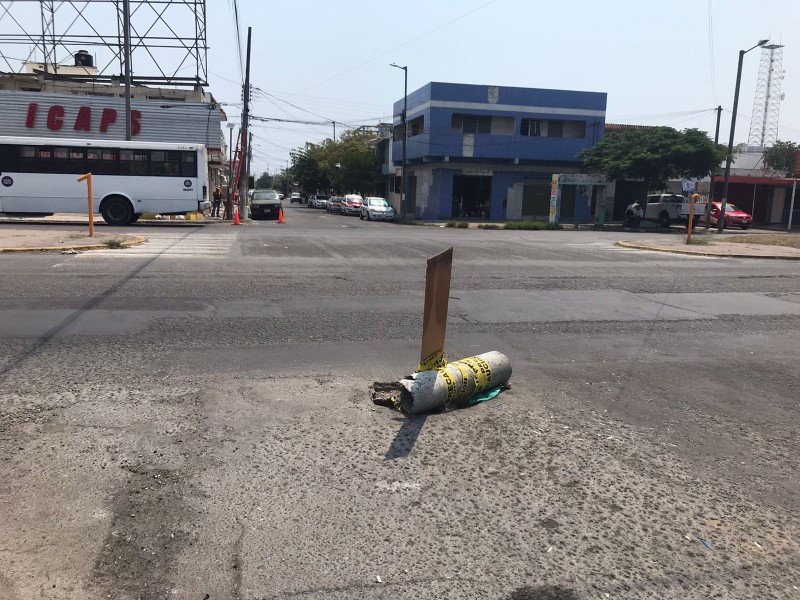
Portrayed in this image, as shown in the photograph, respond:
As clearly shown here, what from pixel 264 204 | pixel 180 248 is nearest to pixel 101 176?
pixel 180 248

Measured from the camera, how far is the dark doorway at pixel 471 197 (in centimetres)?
4956

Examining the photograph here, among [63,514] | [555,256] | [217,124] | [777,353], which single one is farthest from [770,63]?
[63,514]

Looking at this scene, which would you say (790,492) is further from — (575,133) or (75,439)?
(575,133)

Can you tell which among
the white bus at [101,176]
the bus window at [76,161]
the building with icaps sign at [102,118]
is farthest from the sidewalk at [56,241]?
the building with icaps sign at [102,118]

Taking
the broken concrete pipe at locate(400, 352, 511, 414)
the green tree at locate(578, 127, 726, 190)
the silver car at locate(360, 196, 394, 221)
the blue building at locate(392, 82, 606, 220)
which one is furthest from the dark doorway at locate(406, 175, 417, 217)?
the broken concrete pipe at locate(400, 352, 511, 414)

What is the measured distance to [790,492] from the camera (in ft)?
14.4

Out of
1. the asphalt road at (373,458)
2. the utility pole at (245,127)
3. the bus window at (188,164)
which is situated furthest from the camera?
the utility pole at (245,127)

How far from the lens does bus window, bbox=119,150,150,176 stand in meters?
24.8

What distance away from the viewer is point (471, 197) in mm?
50219

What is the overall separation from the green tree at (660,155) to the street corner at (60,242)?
3109 cm

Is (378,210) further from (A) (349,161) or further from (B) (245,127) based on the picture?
(A) (349,161)

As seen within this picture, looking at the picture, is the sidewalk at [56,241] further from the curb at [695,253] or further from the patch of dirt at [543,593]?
the curb at [695,253]

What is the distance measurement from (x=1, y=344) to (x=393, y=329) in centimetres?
437

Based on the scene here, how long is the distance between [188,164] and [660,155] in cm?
2773
